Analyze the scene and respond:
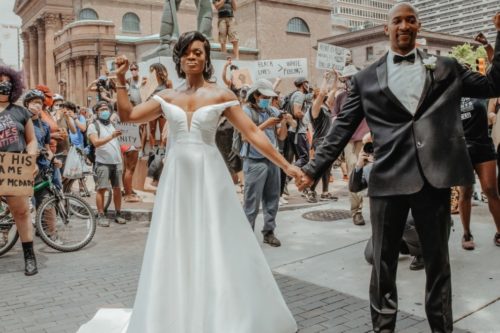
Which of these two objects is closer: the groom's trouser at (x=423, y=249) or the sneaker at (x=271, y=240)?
the groom's trouser at (x=423, y=249)

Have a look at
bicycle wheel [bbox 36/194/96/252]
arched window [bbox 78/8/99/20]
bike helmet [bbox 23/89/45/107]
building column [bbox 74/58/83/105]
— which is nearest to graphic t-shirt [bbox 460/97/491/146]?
bicycle wheel [bbox 36/194/96/252]

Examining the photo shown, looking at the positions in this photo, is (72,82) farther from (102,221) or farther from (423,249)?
(423,249)

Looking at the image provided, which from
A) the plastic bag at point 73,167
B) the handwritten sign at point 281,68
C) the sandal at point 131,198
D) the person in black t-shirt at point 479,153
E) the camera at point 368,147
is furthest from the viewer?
the handwritten sign at point 281,68

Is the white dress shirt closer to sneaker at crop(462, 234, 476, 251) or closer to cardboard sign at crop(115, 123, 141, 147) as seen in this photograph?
sneaker at crop(462, 234, 476, 251)

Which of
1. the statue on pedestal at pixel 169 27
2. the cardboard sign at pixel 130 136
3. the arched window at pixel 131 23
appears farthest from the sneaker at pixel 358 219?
the arched window at pixel 131 23

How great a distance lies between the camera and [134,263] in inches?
244

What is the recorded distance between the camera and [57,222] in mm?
6996

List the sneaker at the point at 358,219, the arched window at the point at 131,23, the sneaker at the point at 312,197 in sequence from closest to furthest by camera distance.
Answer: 1. the sneaker at the point at 358,219
2. the sneaker at the point at 312,197
3. the arched window at the point at 131,23

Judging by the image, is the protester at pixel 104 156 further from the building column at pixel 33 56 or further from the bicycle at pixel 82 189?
the building column at pixel 33 56

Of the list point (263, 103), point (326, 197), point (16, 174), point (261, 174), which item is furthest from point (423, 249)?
point (326, 197)

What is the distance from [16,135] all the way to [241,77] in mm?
7232

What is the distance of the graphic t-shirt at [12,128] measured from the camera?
5.91 m

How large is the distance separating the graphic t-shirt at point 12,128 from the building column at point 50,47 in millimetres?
40918

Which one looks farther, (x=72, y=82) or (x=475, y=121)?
(x=72, y=82)
